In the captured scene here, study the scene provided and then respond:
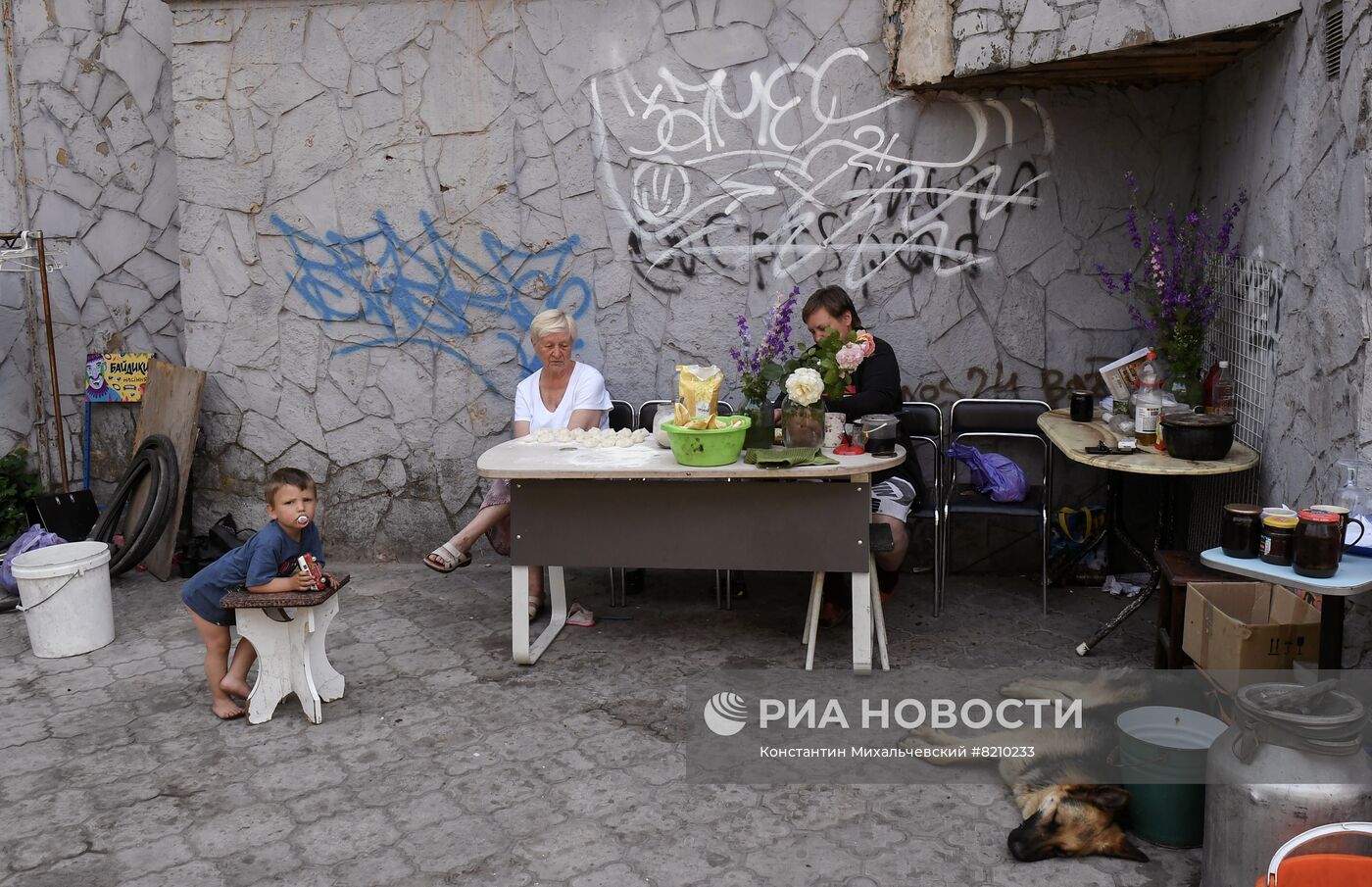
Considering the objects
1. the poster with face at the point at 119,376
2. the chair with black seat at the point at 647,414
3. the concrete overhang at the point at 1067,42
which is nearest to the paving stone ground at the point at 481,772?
the chair with black seat at the point at 647,414

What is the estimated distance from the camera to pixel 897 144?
595cm

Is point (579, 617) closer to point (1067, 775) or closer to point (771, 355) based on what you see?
point (771, 355)

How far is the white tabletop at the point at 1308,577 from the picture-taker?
3164 millimetres

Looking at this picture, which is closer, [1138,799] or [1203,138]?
[1138,799]

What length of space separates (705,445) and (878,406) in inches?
43.8

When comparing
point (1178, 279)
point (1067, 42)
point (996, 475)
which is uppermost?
point (1067, 42)

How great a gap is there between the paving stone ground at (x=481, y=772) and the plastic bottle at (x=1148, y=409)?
93 centimetres

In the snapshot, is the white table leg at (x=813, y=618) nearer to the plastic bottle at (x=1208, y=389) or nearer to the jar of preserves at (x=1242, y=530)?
the jar of preserves at (x=1242, y=530)

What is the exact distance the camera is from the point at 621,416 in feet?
20.4

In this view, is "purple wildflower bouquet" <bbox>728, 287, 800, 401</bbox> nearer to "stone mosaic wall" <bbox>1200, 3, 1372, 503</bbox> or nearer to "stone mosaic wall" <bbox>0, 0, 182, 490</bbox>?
"stone mosaic wall" <bbox>1200, 3, 1372, 503</bbox>

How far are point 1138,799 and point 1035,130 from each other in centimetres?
366

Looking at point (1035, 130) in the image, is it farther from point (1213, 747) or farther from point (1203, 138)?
point (1213, 747)

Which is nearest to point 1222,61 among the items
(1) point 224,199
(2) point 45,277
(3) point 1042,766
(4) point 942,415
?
(4) point 942,415

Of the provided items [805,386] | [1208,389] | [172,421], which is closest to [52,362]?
[172,421]
